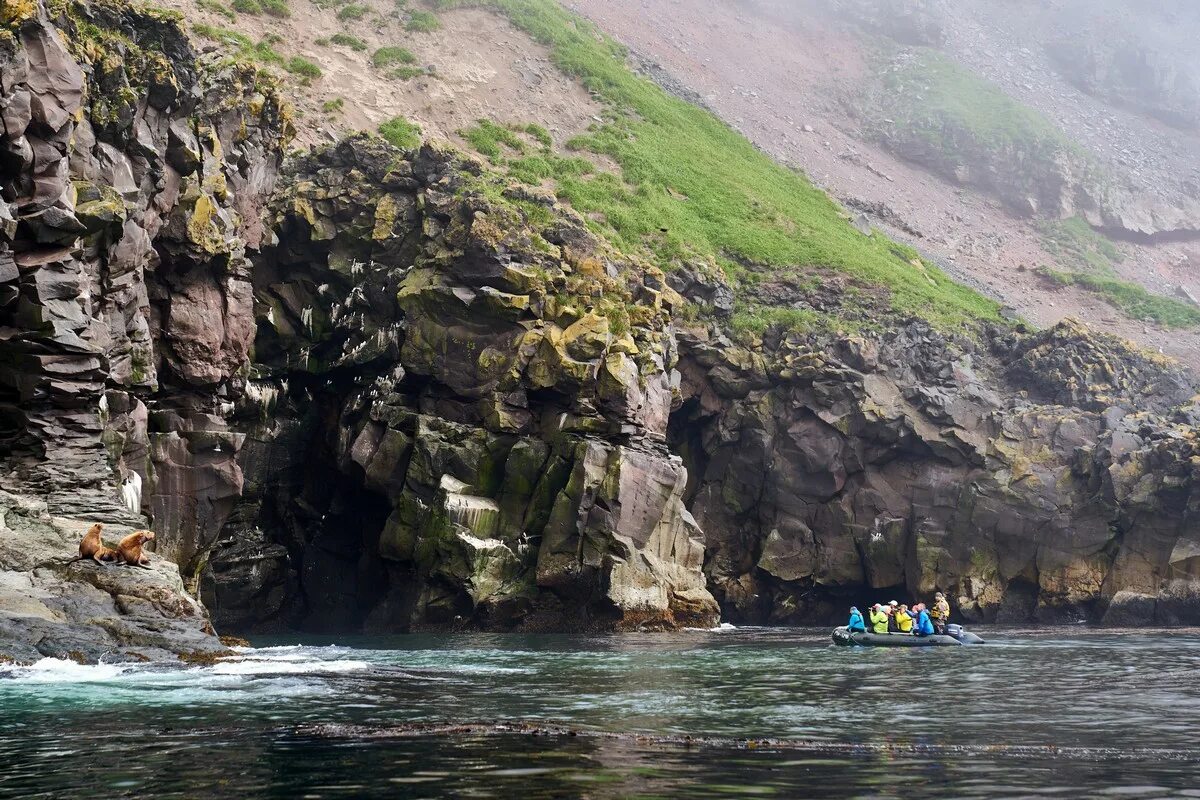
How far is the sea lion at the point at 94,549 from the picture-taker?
2830cm

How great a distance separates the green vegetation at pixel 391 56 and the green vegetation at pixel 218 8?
10.8 meters

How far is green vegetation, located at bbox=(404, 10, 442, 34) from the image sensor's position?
311ft

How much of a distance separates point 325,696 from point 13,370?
1747 centimetres

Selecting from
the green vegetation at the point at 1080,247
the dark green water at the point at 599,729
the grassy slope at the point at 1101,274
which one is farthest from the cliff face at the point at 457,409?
the green vegetation at the point at 1080,247

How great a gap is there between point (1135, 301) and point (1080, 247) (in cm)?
1955

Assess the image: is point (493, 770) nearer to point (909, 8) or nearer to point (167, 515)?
point (167, 515)

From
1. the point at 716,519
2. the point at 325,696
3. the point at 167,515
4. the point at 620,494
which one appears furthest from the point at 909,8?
the point at 325,696

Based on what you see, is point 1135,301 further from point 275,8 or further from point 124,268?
point 124,268

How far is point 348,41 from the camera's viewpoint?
87.1 m

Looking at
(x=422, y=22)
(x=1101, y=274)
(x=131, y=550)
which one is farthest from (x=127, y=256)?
(x=1101, y=274)

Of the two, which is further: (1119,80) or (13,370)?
(1119,80)

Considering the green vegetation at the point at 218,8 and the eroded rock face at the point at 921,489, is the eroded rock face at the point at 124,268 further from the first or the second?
the green vegetation at the point at 218,8

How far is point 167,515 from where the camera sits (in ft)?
138

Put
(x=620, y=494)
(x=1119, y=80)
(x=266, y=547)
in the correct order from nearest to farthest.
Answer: (x=620, y=494) → (x=266, y=547) → (x=1119, y=80)
